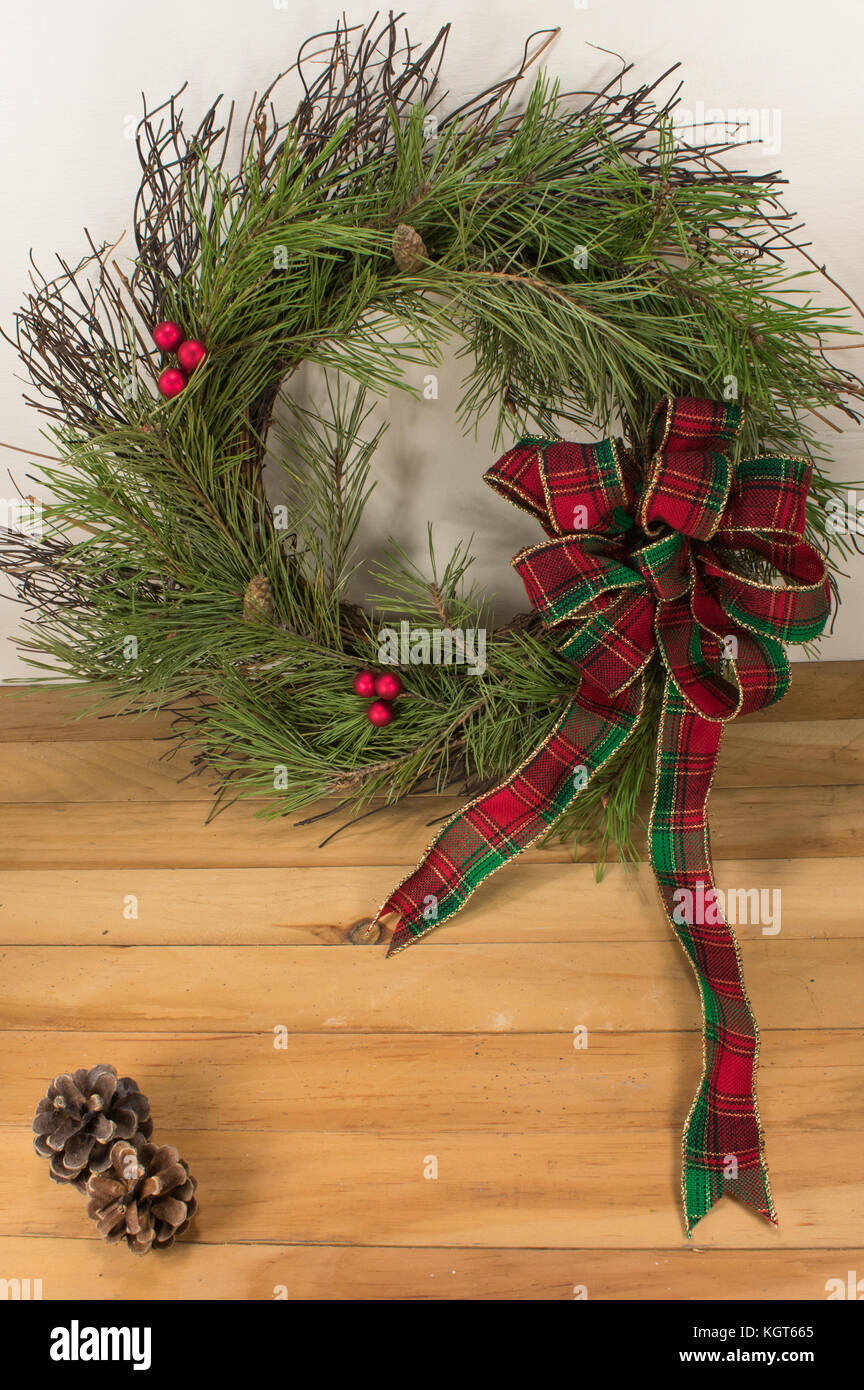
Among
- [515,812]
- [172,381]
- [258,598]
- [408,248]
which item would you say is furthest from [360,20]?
[515,812]

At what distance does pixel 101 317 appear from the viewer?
2.80ft

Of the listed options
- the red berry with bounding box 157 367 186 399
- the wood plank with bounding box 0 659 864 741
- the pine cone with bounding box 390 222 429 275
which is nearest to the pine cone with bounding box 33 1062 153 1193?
the wood plank with bounding box 0 659 864 741

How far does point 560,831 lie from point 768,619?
282 mm

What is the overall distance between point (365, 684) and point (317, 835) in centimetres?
18

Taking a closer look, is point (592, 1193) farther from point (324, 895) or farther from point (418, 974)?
point (324, 895)

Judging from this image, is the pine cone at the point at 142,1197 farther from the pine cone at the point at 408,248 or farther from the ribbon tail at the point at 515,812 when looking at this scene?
the pine cone at the point at 408,248

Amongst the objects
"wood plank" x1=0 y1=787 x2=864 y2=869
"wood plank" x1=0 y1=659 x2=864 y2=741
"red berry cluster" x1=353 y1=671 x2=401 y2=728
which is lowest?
"wood plank" x1=0 y1=787 x2=864 y2=869

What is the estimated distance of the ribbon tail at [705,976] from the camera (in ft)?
2.32

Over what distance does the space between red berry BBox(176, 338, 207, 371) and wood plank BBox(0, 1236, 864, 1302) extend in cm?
66

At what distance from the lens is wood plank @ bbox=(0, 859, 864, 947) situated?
33.1 inches

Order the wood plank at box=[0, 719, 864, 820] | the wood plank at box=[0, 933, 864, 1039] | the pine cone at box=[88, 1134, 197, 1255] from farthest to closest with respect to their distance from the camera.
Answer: the wood plank at box=[0, 719, 864, 820] → the wood plank at box=[0, 933, 864, 1039] → the pine cone at box=[88, 1134, 197, 1255]

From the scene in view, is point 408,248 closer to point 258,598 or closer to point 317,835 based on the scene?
point 258,598

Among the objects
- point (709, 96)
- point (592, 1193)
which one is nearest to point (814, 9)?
point (709, 96)

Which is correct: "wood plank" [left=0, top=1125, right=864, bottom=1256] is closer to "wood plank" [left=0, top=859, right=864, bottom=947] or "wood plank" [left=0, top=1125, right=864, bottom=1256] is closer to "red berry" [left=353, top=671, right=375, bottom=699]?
"wood plank" [left=0, top=859, right=864, bottom=947]
